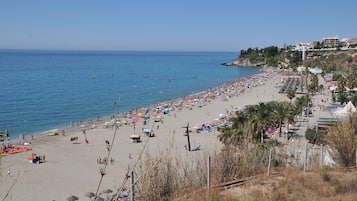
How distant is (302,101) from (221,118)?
756cm

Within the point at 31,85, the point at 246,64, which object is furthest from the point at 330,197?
the point at 246,64

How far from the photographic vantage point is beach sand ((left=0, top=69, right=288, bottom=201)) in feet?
48.2

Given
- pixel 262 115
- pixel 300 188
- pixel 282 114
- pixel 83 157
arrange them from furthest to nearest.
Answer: pixel 282 114
pixel 262 115
pixel 83 157
pixel 300 188

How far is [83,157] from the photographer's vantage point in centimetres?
2062

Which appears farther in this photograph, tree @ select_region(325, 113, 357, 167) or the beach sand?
the beach sand

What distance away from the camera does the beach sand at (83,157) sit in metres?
14.7

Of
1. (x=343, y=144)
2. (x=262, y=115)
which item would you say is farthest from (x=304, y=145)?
(x=262, y=115)

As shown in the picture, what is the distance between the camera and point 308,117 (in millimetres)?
29875

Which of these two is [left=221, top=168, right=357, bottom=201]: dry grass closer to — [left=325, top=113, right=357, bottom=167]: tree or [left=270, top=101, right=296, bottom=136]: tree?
[left=325, top=113, right=357, bottom=167]: tree

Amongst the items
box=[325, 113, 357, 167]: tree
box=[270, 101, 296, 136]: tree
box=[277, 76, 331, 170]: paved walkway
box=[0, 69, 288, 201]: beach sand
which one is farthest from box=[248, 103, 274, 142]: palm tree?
box=[325, 113, 357, 167]: tree

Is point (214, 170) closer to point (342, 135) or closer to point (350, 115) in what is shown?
point (342, 135)

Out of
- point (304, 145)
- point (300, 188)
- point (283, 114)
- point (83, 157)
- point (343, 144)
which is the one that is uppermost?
point (343, 144)

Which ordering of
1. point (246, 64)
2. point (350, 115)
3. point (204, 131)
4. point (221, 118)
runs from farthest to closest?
point (246, 64) < point (221, 118) < point (204, 131) < point (350, 115)

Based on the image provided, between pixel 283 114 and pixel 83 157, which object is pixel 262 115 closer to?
pixel 283 114
